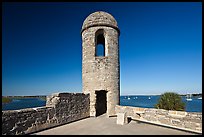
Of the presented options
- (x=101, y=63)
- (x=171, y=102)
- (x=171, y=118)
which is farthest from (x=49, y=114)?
(x=171, y=102)

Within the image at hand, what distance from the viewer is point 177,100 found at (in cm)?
1094

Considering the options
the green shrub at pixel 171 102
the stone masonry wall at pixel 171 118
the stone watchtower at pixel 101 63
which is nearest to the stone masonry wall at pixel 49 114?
the stone watchtower at pixel 101 63

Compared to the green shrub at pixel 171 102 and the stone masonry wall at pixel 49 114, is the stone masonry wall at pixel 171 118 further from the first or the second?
the green shrub at pixel 171 102

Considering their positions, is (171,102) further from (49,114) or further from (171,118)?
(49,114)

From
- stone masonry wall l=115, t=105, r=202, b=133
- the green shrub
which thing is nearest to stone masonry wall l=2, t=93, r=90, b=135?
stone masonry wall l=115, t=105, r=202, b=133

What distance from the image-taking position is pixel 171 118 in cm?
653

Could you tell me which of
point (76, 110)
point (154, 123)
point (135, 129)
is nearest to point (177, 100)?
point (154, 123)

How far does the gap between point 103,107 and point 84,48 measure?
186 inches

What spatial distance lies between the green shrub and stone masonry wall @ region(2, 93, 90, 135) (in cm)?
544

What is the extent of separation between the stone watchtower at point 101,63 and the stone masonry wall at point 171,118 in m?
1.94

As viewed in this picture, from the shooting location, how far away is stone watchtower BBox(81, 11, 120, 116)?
9688mm

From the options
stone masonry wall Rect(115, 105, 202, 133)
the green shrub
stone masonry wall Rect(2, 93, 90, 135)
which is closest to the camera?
stone masonry wall Rect(2, 93, 90, 135)

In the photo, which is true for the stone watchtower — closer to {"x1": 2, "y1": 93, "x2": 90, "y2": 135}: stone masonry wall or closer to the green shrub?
{"x1": 2, "y1": 93, "x2": 90, "y2": 135}: stone masonry wall

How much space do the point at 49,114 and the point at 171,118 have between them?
17.1 feet
